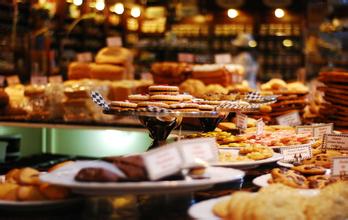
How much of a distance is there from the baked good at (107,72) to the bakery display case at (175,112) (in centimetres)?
1

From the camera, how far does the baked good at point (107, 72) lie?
248 inches

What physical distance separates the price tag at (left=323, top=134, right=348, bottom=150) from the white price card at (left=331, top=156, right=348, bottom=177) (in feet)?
2.16

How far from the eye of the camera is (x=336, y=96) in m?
4.16

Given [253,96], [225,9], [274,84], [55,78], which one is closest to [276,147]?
[253,96]

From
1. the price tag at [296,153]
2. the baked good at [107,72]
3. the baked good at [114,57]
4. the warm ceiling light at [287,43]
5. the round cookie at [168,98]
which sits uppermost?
the warm ceiling light at [287,43]

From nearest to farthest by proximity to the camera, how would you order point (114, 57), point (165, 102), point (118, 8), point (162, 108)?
point (162, 108)
point (165, 102)
point (114, 57)
point (118, 8)

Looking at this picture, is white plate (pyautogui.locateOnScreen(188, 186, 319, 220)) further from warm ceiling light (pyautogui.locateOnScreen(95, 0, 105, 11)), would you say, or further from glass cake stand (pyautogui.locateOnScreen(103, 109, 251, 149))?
warm ceiling light (pyautogui.locateOnScreen(95, 0, 105, 11))

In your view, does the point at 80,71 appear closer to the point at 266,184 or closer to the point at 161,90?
the point at 161,90

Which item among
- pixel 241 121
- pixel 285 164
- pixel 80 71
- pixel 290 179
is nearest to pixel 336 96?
pixel 241 121

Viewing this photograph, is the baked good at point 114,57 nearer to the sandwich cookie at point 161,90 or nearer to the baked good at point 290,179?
the sandwich cookie at point 161,90

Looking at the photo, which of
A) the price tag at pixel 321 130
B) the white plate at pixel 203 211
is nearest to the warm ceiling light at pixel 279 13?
the price tag at pixel 321 130

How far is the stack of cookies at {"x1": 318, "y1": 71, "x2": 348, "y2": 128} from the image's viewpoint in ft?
13.5

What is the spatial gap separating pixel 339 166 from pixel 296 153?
0.46m

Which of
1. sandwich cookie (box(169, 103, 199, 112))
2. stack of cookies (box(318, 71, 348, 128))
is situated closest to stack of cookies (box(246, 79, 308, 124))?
stack of cookies (box(318, 71, 348, 128))
